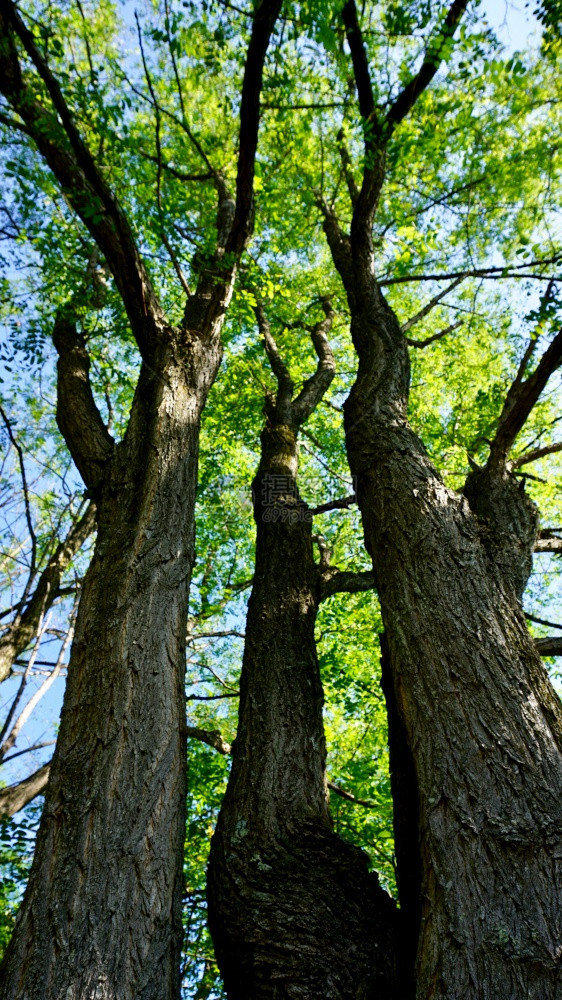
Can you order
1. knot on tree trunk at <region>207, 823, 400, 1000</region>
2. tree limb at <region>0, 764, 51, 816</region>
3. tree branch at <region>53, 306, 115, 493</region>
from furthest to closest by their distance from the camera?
1. tree limb at <region>0, 764, 51, 816</region>
2. tree branch at <region>53, 306, 115, 493</region>
3. knot on tree trunk at <region>207, 823, 400, 1000</region>

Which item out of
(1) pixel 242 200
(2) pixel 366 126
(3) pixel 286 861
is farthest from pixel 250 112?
(3) pixel 286 861

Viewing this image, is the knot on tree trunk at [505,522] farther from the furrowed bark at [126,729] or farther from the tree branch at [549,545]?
the furrowed bark at [126,729]

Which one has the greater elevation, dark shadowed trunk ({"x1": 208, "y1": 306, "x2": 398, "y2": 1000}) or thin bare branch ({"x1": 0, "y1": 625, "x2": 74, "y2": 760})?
thin bare branch ({"x1": 0, "y1": 625, "x2": 74, "y2": 760})

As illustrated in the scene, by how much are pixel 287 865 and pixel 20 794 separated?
192 inches

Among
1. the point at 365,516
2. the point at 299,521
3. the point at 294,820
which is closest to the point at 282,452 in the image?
the point at 299,521

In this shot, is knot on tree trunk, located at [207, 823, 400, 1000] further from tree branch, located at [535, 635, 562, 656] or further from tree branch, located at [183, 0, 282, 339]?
tree branch, located at [183, 0, 282, 339]

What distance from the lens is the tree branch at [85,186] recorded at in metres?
4.32

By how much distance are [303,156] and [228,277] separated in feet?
17.6

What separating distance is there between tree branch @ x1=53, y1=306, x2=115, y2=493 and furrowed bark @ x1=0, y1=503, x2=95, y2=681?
3410 millimetres

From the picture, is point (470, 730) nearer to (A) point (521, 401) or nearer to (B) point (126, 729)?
(B) point (126, 729)

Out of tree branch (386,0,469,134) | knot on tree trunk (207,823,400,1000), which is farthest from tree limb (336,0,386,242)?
knot on tree trunk (207,823,400,1000)

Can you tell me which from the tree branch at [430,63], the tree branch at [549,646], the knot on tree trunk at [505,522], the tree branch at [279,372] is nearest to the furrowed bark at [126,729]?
the tree branch at [430,63]

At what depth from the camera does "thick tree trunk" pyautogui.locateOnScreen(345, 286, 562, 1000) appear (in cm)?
223

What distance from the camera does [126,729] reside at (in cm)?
303
